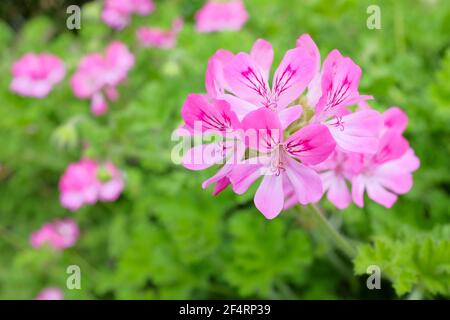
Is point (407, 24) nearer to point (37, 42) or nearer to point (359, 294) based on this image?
point (359, 294)

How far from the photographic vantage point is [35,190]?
3.01 metres

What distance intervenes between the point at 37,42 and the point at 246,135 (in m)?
2.85

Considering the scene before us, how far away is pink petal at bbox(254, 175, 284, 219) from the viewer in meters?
0.95

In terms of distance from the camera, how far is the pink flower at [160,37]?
2846 mm

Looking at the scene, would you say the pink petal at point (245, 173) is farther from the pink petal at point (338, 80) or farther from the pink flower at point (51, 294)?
Answer: the pink flower at point (51, 294)

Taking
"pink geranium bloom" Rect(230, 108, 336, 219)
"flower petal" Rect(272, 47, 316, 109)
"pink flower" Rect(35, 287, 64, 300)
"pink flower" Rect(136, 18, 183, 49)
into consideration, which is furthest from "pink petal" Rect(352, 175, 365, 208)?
"pink flower" Rect(136, 18, 183, 49)

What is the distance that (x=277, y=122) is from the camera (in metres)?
0.89

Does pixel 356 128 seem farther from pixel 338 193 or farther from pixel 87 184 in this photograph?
pixel 87 184

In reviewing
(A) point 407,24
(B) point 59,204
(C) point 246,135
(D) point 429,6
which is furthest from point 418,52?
(B) point 59,204

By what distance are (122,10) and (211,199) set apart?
65.5 inches

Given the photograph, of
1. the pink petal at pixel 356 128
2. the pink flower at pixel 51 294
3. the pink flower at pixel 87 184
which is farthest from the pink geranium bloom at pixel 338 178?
the pink flower at pixel 51 294

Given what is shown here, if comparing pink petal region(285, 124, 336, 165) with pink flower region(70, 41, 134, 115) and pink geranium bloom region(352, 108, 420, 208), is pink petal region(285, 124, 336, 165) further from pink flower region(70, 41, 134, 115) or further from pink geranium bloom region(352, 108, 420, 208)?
pink flower region(70, 41, 134, 115)

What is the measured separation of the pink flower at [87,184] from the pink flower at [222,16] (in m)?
0.87

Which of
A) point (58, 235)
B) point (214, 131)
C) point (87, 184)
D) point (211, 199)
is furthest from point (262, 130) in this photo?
point (58, 235)
